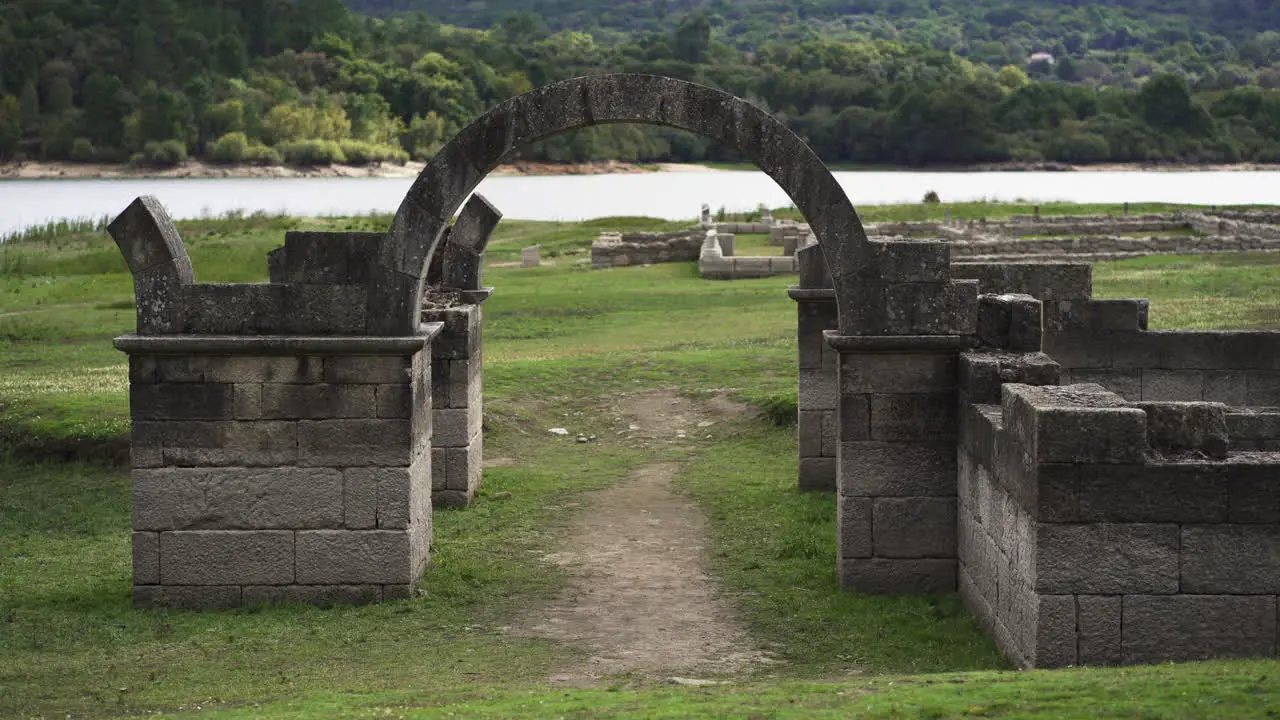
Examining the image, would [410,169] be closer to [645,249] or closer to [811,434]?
[645,249]

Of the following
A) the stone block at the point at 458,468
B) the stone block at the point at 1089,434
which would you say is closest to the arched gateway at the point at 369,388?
the stone block at the point at 1089,434

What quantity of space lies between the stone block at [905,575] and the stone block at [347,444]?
13.0ft

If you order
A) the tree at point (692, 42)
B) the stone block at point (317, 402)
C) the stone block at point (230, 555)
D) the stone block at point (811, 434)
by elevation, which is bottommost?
the stone block at point (230, 555)

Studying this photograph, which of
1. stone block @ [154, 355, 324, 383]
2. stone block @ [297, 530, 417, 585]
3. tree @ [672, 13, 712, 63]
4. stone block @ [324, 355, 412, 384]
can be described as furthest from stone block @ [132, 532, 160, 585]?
tree @ [672, 13, 712, 63]

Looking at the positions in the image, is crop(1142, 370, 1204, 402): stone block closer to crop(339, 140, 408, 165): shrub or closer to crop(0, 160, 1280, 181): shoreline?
crop(0, 160, 1280, 181): shoreline

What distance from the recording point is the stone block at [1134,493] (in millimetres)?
10758

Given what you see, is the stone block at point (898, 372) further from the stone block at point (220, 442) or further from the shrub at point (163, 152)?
the shrub at point (163, 152)

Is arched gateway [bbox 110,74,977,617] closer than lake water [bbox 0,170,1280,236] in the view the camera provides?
Yes

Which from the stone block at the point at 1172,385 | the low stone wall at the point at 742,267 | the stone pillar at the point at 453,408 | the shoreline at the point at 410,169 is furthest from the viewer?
the shoreline at the point at 410,169

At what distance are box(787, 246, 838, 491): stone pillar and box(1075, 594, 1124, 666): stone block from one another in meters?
7.83

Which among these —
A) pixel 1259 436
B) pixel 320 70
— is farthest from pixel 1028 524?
pixel 320 70

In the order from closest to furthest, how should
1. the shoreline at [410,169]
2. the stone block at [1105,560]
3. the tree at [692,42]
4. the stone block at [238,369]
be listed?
the stone block at [1105,560] → the stone block at [238,369] → the shoreline at [410,169] → the tree at [692,42]

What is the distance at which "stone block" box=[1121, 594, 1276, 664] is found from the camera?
35.4ft

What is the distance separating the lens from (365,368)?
13812mm
